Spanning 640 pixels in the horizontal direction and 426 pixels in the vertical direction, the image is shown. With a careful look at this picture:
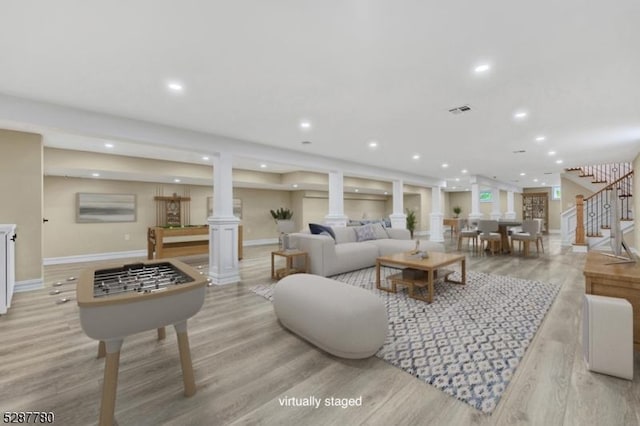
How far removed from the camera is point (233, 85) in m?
2.58

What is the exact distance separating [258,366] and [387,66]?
2545 millimetres

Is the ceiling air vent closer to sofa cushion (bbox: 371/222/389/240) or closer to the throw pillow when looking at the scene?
the throw pillow

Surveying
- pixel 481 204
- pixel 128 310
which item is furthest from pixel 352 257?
pixel 481 204

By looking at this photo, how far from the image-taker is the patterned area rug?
1.75m

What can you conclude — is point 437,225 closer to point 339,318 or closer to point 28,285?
point 339,318

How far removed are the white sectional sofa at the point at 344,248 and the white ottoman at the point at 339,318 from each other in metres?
1.90

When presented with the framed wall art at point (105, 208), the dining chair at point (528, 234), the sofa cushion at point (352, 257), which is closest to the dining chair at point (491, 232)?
the dining chair at point (528, 234)

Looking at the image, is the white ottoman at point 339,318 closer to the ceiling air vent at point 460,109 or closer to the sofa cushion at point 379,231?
the ceiling air vent at point 460,109

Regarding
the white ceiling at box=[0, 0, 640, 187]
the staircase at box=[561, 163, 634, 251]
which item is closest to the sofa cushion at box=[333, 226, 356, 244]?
the white ceiling at box=[0, 0, 640, 187]

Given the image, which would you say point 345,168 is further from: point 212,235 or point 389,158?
point 212,235

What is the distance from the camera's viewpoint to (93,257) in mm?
6293

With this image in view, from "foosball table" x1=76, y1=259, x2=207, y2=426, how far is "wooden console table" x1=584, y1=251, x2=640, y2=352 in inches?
111

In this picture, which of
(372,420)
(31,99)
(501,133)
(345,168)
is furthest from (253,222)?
(372,420)

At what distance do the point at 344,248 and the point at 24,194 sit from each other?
471cm
